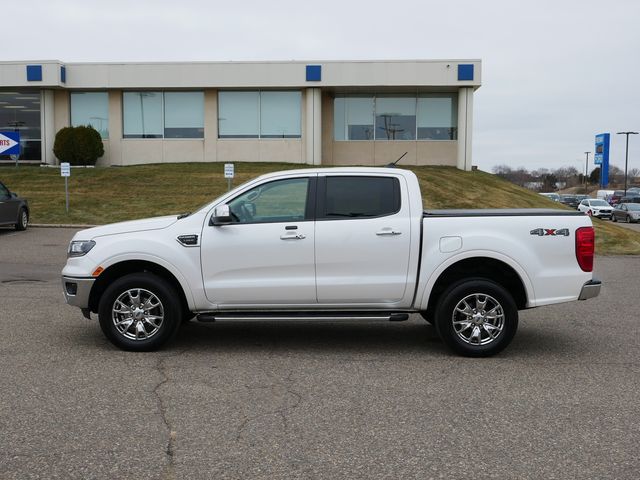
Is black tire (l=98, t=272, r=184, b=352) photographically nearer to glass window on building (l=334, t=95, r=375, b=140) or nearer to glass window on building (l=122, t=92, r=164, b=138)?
glass window on building (l=122, t=92, r=164, b=138)

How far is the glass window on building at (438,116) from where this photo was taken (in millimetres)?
37031

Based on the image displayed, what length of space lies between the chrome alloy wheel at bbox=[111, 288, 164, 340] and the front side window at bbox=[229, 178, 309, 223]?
1.18 meters

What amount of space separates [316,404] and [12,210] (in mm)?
17726

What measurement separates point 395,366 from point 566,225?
218 centimetres

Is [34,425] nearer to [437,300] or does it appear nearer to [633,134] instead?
[437,300]

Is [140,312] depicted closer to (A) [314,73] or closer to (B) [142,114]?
(A) [314,73]

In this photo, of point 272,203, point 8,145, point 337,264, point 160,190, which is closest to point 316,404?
point 337,264

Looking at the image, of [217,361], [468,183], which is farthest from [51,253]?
[468,183]

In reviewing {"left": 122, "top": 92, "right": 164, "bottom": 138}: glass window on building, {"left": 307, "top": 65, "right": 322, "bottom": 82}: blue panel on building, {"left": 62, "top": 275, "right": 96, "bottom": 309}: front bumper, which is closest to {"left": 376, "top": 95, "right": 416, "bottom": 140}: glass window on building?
{"left": 307, "top": 65, "right": 322, "bottom": 82}: blue panel on building

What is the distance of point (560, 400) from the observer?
558 centimetres

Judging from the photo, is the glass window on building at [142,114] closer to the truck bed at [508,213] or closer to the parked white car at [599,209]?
the parked white car at [599,209]

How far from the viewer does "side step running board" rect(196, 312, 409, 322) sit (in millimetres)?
6926

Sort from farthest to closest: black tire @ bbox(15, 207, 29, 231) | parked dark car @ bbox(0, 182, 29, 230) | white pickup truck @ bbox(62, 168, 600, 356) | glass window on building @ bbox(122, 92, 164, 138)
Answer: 1. glass window on building @ bbox(122, 92, 164, 138)
2. black tire @ bbox(15, 207, 29, 231)
3. parked dark car @ bbox(0, 182, 29, 230)
4. white pickup truck @ bbox(62, 168, 600, 356)

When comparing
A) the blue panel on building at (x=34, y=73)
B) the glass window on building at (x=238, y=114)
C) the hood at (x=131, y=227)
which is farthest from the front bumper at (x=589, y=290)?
the blue panel on building at (x=34, y=73)
